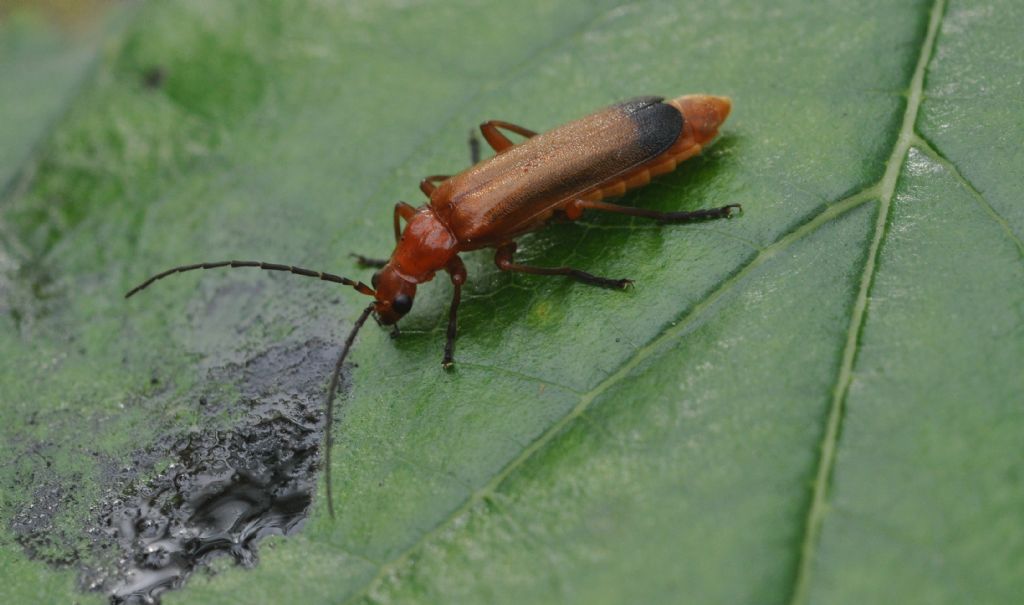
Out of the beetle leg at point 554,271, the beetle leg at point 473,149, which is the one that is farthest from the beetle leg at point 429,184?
the beetle leg at point 554,271

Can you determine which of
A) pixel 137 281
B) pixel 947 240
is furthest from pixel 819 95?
pixel 137 281

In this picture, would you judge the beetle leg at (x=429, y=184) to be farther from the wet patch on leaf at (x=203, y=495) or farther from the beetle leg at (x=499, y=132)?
the wet patch on leaf at (x=203, y=495)

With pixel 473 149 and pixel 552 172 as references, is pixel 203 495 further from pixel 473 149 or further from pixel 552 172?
pixel 473 149

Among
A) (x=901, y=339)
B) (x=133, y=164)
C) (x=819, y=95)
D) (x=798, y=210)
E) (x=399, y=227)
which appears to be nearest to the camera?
(x=901, y=339)

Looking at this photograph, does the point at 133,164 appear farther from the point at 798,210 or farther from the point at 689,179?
the point at 798,210

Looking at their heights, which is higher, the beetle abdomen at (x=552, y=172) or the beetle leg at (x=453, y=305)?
the beetle abdomen at (x=552, y=172)

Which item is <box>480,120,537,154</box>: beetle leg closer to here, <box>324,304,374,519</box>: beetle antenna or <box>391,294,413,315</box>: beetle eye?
<box>391,294,413,315</box>: beetle eye

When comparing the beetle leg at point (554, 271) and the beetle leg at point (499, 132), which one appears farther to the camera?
the beetle leg at point (499, 132)
